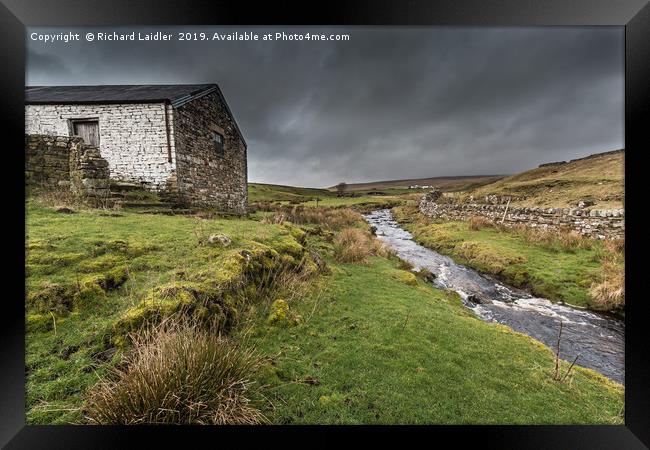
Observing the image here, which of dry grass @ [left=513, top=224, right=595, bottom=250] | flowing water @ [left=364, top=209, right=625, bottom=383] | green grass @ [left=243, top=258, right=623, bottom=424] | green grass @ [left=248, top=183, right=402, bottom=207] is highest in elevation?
green grass @ [left=248, top=183, right=402, bottom=207]

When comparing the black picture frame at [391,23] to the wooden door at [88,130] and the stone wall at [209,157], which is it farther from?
the wooden door at [88,130]

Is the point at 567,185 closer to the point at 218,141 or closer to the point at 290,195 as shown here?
the point at 290,195

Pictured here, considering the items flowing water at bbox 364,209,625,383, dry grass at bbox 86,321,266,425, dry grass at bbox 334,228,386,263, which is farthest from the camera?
dry grass at bbox 334,228,386,263

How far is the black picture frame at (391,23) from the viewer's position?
233 cm

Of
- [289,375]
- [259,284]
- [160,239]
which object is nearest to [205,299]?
[259,284]

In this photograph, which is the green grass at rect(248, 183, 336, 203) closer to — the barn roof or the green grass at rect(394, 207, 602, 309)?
the barn roof

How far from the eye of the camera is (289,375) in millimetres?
2283

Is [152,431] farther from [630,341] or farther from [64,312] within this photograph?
[630,341]

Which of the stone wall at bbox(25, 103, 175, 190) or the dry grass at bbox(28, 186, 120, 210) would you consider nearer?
the dry grass at bbox(28, 186, 120, 210)

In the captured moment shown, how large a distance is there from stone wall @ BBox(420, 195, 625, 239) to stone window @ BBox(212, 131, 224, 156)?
413 inches

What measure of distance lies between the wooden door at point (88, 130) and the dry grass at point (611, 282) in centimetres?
1375

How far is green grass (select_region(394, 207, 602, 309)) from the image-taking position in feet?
17.5

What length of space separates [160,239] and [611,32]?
281 inches

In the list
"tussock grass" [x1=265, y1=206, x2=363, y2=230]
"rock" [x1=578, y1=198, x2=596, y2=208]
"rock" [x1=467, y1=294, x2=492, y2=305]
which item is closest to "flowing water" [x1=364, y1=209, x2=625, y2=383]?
"rock" [x1=467, y1=294, x2=492, y2=305]
